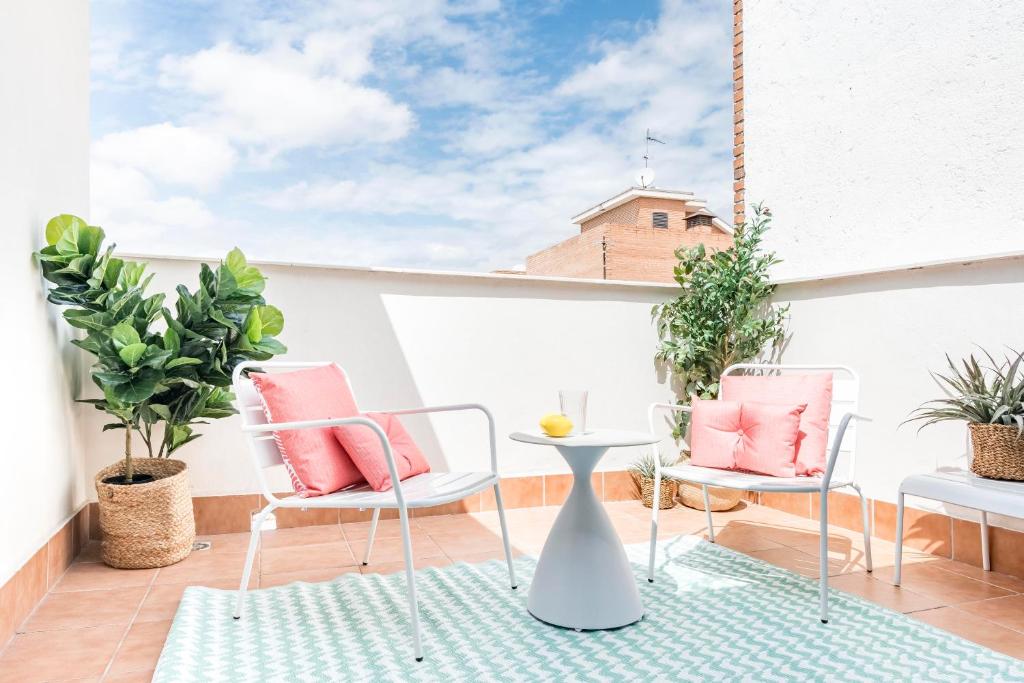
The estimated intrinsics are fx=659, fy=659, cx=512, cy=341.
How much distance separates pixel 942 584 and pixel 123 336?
305cm

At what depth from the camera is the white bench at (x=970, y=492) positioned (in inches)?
78.9

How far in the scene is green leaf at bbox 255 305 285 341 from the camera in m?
2.72

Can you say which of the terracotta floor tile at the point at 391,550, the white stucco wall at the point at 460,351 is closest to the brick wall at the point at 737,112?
the white stucco wall at the point at 460,351

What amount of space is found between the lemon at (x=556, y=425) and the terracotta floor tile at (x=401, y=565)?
89 centimetres

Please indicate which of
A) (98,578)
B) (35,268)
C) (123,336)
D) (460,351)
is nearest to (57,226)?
(35,268)

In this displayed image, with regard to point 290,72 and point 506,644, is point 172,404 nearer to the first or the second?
point 506,644

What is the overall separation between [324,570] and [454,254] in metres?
10.8

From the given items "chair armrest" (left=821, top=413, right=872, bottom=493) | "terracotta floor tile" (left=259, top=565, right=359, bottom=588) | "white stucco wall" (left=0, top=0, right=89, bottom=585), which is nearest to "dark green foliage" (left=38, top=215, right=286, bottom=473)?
"white stucco wall" (left=0, top=0, right=89, bottom=585)

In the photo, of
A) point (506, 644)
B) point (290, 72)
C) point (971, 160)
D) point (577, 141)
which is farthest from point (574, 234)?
point (506, 644)

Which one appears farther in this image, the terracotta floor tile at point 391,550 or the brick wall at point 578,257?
the brick wall at point 578,257

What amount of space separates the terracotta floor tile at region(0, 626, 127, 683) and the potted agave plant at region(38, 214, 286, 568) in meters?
0.61

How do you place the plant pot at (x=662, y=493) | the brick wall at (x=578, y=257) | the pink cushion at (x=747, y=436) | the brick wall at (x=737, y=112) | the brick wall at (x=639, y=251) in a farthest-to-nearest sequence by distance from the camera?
1. the brick wall at (x=578, y=257)
2. the brick wall at (x=639, y=251)
3. the brick wall at (x=737, y=112)
4. the plant pot at (x=662, y=493)
5. the pink cushion at (x=747, y=436)

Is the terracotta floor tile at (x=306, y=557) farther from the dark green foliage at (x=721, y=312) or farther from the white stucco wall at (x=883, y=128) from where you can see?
the white stucco wall at (x=883, y=128)

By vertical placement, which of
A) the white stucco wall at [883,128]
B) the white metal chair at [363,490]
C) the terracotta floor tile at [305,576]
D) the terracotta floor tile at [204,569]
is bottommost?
the terracotta floor tile at [305,576]
